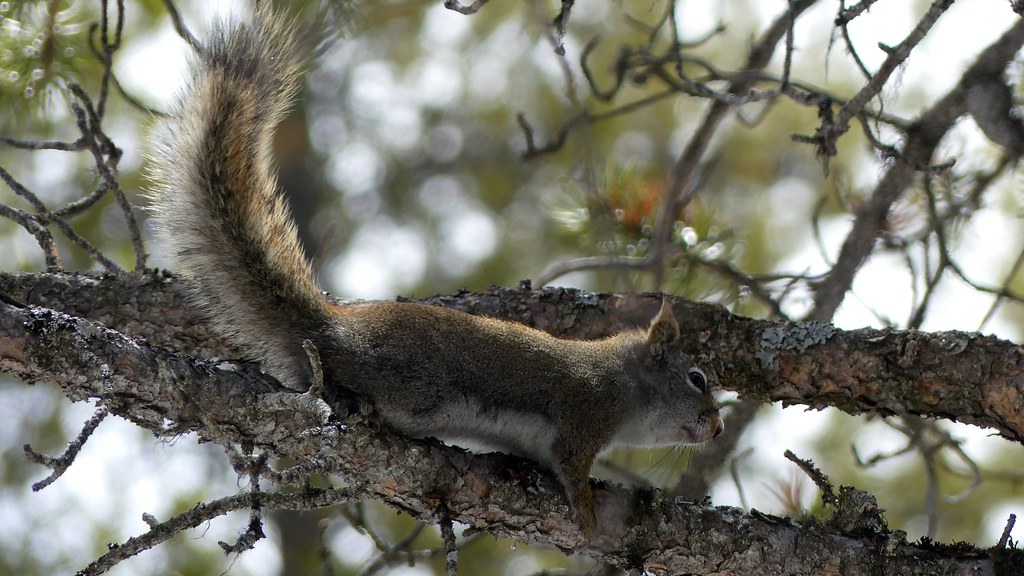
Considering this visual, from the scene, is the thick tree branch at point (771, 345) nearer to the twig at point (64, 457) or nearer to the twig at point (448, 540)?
the twig at point (64, 457)

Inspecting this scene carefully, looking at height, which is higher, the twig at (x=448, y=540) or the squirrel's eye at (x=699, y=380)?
the squirrel's eye at (x=699, y=380)

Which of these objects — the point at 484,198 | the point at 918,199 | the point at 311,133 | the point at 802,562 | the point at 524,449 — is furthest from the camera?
the point at 311,133

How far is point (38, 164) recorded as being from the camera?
4480mm

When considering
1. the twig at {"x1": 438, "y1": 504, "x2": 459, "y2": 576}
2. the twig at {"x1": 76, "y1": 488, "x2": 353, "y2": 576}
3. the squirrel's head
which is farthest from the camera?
the squirrel's head

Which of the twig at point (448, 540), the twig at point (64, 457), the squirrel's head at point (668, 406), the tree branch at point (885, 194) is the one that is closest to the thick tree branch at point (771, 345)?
the squirrel's head at point (668, 406)

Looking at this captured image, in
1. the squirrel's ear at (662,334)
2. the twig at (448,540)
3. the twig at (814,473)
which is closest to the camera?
the twig at (448,540)

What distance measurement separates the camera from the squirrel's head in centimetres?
300

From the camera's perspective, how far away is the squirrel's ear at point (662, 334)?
9.23 ft

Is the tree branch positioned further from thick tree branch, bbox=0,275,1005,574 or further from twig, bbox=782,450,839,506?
twig, bbox=782,450,839,506

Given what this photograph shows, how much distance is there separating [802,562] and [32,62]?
2.59 meters

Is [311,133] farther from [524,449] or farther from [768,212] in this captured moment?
[524,449]

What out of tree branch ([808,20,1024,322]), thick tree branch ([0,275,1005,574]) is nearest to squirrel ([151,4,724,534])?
thick tree branch ([0,275,1005,574])

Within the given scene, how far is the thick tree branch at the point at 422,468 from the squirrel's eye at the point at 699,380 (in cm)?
17

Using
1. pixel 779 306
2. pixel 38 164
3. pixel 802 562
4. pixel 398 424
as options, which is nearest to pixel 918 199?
pixel 779 306
